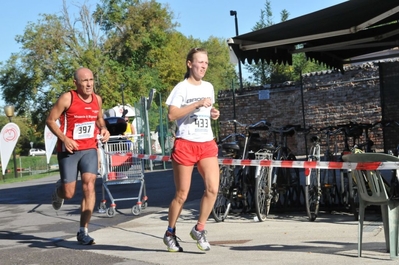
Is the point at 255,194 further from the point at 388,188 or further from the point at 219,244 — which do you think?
the point at 388,188

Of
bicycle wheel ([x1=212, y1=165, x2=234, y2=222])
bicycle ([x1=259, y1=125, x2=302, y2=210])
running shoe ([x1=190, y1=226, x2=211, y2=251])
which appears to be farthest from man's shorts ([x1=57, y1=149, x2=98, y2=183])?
bicycle ([x1=259, y1=125, x2=302, y2=210])

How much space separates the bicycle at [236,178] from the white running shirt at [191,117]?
2828mm

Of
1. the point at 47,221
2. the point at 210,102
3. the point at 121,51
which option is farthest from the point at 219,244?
the point at 121,51

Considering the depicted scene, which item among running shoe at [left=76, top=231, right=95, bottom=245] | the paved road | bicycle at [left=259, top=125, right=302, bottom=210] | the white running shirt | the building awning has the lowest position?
the paved road

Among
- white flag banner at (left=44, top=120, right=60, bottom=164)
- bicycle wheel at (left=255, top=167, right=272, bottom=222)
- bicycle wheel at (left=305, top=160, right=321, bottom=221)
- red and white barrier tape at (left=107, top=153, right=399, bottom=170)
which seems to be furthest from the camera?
white flag banner at (left=44, top=120, right=60, bottom=164)

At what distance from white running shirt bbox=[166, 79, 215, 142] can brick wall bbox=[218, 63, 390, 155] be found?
1915 centimetres

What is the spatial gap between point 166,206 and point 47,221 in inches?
85.3

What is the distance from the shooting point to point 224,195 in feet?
36.5

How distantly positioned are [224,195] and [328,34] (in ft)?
8.67

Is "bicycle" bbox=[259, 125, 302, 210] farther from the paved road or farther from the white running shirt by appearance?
the white running shirt

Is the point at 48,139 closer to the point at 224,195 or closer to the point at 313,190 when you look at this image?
the point at 224,195

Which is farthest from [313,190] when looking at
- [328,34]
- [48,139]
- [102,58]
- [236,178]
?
[102,58]

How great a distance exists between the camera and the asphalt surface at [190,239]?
25.9 feet

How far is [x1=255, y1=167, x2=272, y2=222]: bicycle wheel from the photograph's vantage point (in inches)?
429
